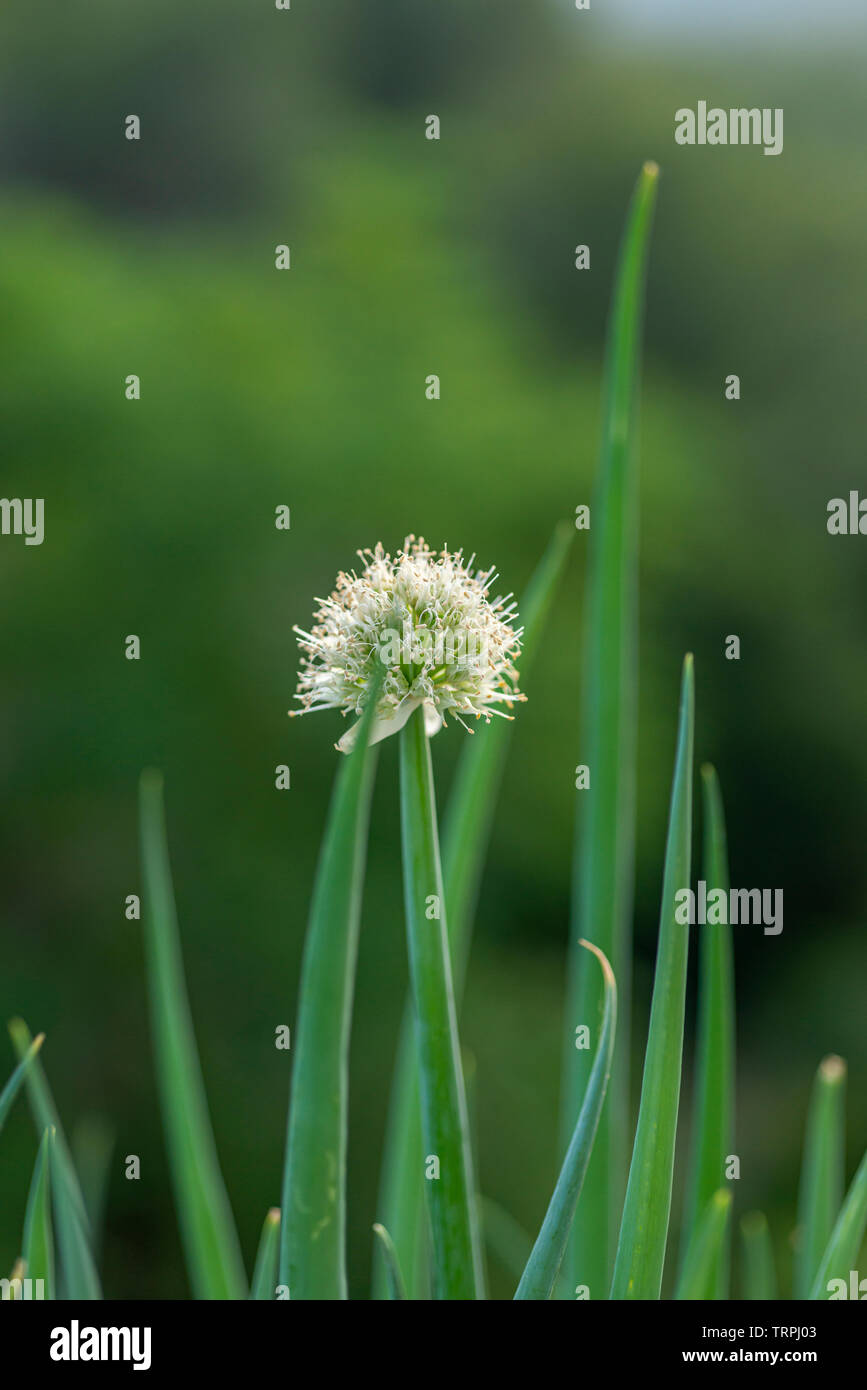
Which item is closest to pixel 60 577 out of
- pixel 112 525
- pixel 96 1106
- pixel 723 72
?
pixel 112 525

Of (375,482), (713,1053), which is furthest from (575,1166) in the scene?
(375,482)

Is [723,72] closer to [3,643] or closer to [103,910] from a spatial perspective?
[3,643]

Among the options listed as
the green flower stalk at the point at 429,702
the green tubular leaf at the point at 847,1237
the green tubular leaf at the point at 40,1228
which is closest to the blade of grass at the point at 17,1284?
the green tubular leaf at the point at 40,1228

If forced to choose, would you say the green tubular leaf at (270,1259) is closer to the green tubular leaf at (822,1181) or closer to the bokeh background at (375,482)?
the green tubular leaf at (822,1181)

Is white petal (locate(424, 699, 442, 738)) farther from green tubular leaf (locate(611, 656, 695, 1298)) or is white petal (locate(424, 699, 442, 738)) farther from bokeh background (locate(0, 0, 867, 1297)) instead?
bokeh background (locate(0, 0, 867, 1297))
